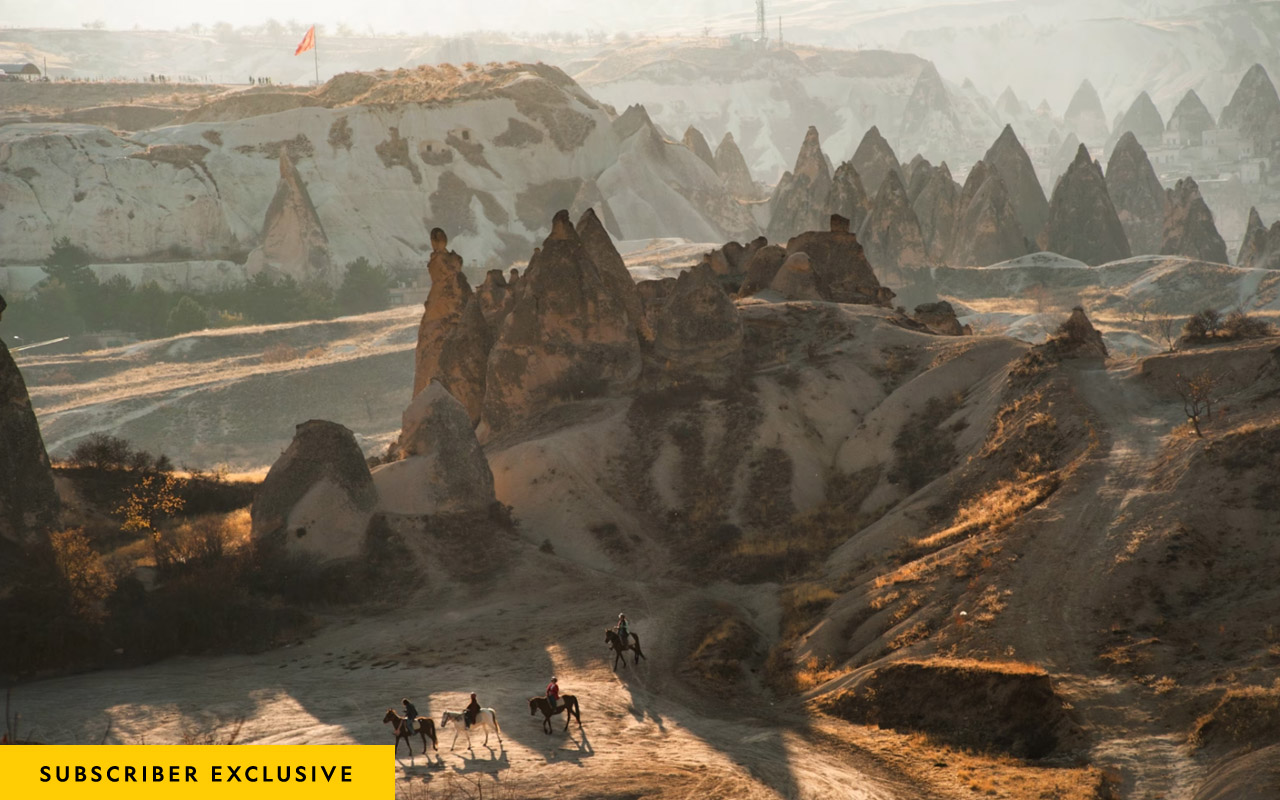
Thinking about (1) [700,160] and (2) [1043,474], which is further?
(1) [700,160]

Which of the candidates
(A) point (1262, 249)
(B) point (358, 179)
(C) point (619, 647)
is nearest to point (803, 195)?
(A) point (1262, 249)

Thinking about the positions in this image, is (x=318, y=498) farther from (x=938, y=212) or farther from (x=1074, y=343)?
(x=938, y=212)

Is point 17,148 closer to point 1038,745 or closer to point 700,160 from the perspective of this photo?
point 700,160

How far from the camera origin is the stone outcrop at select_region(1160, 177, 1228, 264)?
10969 centimetres

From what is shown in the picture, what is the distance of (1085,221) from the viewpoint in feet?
350

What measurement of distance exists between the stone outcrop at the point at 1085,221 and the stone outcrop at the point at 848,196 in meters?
18.8

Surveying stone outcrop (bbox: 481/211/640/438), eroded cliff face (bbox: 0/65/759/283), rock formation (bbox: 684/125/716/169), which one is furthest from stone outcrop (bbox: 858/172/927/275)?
stone outcrop (bbox: 481/211/640/438)

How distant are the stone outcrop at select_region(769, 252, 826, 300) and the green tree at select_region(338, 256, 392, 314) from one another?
46579 mm

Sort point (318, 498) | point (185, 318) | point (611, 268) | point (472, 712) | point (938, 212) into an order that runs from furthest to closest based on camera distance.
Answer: point (938, 212) → point (185, 318) → point (611, 268) → point (318, 498) → point (472, 712)

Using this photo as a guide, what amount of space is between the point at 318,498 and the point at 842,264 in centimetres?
2832

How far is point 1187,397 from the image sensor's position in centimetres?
3441

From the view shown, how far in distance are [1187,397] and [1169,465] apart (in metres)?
5.02

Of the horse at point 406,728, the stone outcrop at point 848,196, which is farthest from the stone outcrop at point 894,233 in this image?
the horse at point 406,728

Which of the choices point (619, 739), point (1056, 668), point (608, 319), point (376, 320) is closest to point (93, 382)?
point (376, 320)
